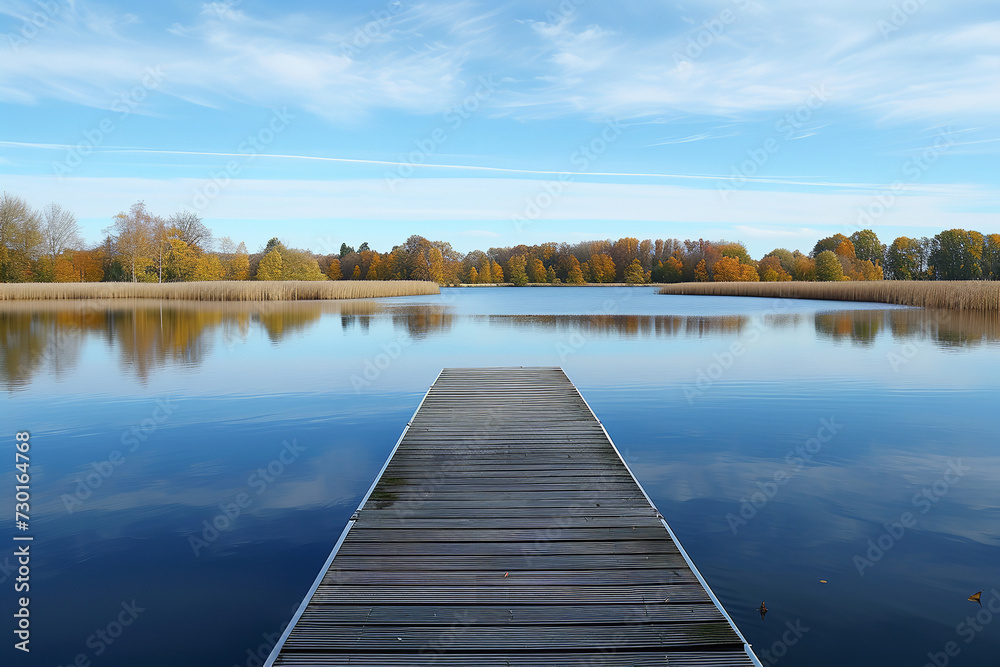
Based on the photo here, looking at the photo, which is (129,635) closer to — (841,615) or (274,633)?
(274,633)

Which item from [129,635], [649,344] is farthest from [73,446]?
[649,344]

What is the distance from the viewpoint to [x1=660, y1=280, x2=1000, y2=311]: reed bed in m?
27.7

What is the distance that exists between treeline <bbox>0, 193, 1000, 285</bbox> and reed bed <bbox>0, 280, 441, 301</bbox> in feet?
25.0

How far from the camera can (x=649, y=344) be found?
17234 mm

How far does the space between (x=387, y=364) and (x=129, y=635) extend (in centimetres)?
1048

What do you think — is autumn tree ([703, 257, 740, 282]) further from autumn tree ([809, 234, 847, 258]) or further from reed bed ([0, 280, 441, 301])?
reed bed ([0, 280, 441, 301])

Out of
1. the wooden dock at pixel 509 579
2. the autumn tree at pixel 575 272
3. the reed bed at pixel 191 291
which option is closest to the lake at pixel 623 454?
Answer: the wooden dock at pixel 509 579

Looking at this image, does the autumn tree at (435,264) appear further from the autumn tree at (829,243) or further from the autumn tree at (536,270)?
the autumn tree at (829,243)

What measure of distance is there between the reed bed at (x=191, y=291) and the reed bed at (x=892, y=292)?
31.6 metres

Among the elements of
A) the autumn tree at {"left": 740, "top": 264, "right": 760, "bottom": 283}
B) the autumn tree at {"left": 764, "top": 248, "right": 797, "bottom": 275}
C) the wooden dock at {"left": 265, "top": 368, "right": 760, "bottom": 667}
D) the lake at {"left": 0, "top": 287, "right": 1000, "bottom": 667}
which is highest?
the autumn tree at {"left": 764, "top": 248, "right": 797, "bottom": 275}

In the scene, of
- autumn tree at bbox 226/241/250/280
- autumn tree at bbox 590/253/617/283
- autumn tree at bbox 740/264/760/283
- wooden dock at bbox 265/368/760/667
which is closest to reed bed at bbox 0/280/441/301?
autumn tree at bbox 226/241/250/280

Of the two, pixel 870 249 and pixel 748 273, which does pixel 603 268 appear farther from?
pixel 870 249

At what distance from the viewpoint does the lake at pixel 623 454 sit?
3.53 meters

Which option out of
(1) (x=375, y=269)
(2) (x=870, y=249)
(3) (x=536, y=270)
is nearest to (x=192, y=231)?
(1) (x=375, y=269)
